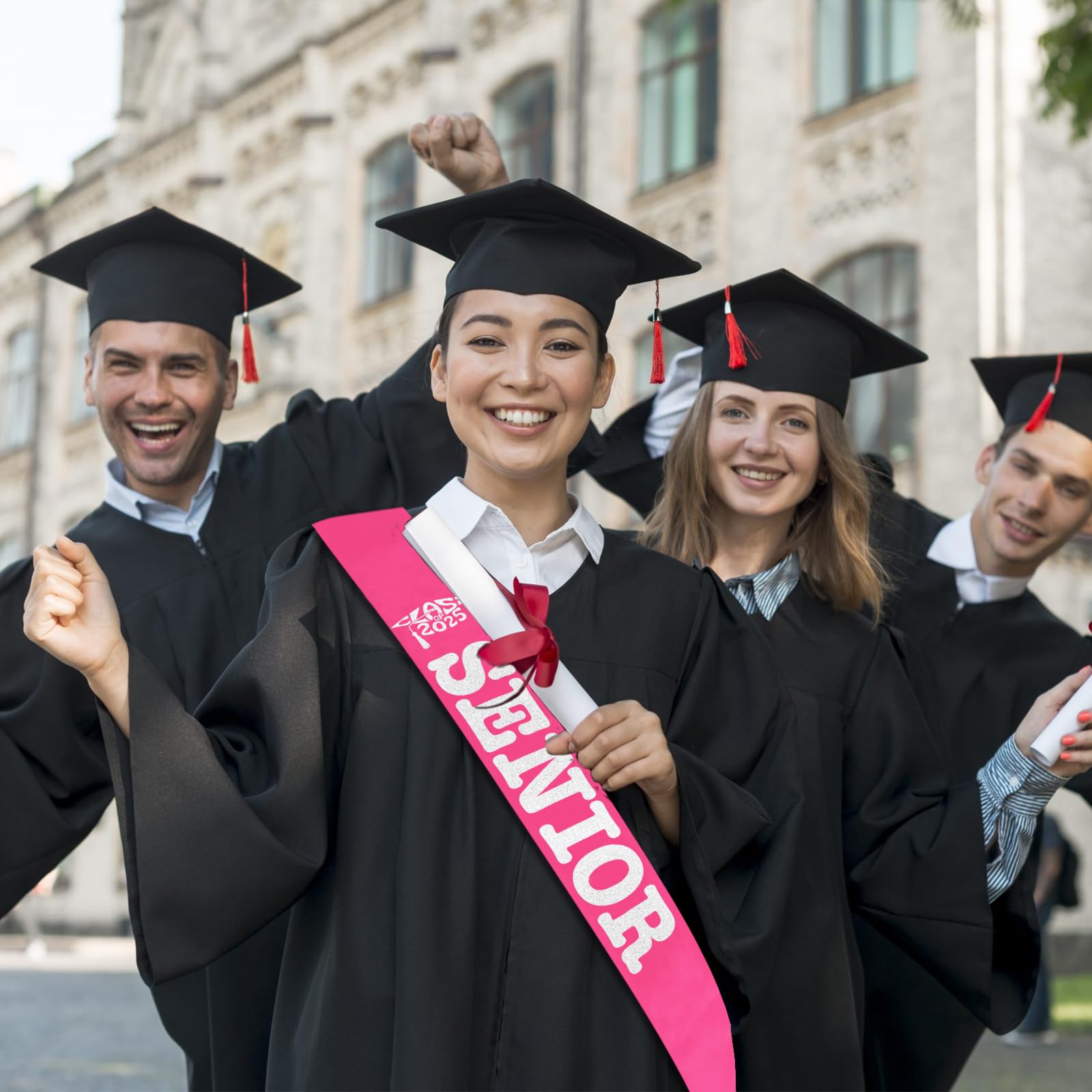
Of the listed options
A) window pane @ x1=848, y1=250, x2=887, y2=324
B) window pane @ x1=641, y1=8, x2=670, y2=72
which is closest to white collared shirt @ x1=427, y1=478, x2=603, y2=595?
window pane @ x1=848, y1=250, x2=887, y2=324

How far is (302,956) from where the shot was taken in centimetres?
293

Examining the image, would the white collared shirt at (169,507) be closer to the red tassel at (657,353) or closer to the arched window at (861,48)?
the red tassel at (657,353)

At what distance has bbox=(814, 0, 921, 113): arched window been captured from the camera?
14875 millimetres

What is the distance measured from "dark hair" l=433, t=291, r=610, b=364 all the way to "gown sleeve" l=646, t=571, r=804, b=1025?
50 centimetres

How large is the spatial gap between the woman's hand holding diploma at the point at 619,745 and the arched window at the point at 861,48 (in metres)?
13.1

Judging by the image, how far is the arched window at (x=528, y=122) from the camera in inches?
746

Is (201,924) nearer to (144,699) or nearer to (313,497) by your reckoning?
(144,699)

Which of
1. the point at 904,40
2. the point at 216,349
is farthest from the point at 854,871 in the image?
the point at 904,40

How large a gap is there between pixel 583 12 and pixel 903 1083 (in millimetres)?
15838

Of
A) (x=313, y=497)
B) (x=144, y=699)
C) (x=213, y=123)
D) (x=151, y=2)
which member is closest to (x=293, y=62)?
(x=213, y=123)

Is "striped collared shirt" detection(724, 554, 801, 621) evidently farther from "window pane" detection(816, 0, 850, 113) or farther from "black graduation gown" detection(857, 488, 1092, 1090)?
"window pane" detection(816, 0, 850, 113)

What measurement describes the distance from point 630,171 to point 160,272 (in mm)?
13817

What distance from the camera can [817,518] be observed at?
4027 millimetres

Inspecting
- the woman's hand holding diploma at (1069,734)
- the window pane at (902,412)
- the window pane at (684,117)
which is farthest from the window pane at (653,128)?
the woman's hand holding diploma at (1069,734)
